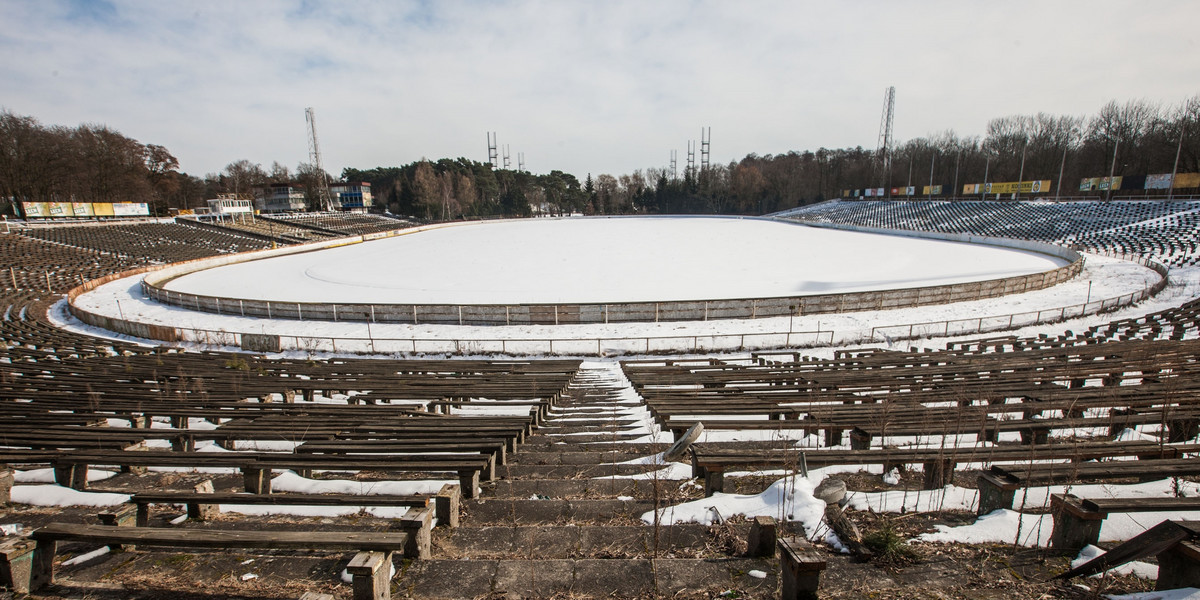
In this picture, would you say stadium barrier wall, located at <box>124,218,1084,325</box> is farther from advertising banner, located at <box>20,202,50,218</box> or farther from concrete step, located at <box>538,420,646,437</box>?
advertising banner, located at <box>20,202,50,218</box>

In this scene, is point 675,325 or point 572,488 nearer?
point 572,488

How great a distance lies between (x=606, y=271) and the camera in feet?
119

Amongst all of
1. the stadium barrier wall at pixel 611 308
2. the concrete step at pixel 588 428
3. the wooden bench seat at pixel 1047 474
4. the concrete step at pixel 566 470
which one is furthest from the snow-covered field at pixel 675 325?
the wooden bench seat at pixel 1047 474

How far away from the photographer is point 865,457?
454cm

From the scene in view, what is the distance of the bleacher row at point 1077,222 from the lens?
4184 cm

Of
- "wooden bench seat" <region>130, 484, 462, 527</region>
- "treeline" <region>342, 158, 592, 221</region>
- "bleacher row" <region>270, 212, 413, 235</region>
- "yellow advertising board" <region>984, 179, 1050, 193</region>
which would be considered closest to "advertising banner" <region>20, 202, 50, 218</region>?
"bleacher row" <region>270, 212, 413, 235</region>

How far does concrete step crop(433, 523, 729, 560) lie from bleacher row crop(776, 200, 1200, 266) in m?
50.2

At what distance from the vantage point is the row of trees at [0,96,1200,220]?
6769 cm

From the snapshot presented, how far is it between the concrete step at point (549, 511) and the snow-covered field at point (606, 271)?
861 inches

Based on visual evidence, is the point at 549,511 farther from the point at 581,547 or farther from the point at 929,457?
the point at 929,457

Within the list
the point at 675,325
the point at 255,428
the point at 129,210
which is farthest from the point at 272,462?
the point at 129,210

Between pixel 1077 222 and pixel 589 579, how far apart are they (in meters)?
74.0

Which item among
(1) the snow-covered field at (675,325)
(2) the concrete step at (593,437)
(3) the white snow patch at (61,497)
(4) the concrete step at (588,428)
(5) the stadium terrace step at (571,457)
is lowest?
(1) the snow-covered field at (675,325)

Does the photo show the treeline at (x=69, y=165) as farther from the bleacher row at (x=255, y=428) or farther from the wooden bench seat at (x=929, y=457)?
the wooden bench seat at (x=929, y=457)
